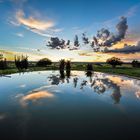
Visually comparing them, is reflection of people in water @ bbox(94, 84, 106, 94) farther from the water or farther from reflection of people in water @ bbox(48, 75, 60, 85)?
the water

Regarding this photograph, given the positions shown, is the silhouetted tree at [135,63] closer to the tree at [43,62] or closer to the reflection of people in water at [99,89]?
the tree at [43,62]

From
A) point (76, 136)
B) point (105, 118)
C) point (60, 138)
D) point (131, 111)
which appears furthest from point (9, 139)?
point (131, 111)

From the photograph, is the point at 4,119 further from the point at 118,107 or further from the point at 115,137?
the point at 118,107

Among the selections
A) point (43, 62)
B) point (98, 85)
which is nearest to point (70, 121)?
point (98, 85)

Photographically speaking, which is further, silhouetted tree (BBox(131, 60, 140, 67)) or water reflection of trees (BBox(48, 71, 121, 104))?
silhouetted tree (BBox(131, 60, 140, 67))

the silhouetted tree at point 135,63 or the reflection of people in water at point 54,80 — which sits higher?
the silhouetted tree at point 135,63

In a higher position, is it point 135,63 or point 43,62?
point 135,63

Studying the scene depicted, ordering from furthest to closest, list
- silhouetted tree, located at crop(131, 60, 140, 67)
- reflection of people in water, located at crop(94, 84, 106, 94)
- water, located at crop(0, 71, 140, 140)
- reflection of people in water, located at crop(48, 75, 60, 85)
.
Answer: silhouetted tree, located at crop(131, 60, 140, 67)
reflection of people in water, located at crop(48, 75, 60, 85)
reflection of people in water, located at crop(94, 84, 106, 94)
water, located at crop(0, 71, 140, 140)

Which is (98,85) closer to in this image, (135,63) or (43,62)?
(43,62)

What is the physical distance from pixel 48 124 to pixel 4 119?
356cm

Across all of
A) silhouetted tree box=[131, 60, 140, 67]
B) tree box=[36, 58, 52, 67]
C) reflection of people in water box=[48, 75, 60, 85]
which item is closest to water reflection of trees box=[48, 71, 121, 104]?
reflection of people in water box=[48, 75, 60, 85]

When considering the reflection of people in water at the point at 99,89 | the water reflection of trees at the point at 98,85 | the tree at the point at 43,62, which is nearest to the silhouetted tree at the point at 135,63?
the tree at the point at 43,62

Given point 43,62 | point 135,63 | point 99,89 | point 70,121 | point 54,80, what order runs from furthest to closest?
point 43,62
point 135,63
point 54,80
point 99,89
point 70,121

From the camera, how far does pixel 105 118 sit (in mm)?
17656
